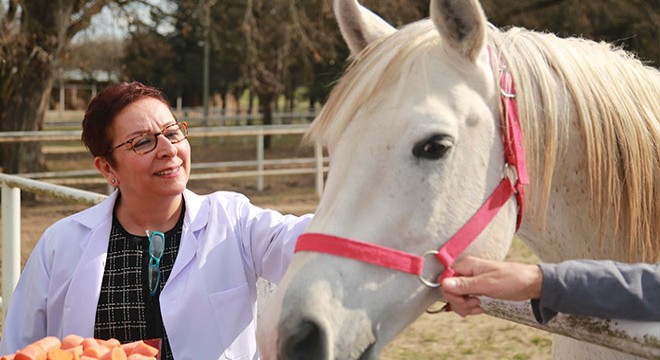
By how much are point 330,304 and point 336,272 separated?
0.22 ft

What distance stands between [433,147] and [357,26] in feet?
1.48

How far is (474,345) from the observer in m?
4.48

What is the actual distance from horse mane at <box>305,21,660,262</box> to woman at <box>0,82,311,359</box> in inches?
17.9

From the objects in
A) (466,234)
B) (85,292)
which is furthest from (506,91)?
(85,292)

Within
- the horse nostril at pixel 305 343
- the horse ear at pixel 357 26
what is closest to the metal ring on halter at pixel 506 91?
the horse ear at pixel 357 26

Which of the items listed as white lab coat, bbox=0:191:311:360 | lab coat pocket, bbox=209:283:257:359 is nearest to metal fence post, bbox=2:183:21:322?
white lab coat, bbox=0:191:311:360

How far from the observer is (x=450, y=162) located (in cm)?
143

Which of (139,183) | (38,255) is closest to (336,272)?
(139,183)

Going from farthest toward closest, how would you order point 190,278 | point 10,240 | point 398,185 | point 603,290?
point 10,240 < point 190,278 < point 398,185 < point 603,290

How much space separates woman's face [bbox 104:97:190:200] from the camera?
1.95 metres

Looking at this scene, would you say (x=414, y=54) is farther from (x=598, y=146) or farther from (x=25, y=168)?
(x=25, y=168)

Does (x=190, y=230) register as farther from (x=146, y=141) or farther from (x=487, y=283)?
(x=487, y=283)

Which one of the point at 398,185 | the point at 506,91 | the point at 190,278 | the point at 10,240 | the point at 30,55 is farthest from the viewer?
the point at 30,55

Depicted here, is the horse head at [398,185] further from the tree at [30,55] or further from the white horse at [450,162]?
the tree at [30,55]
